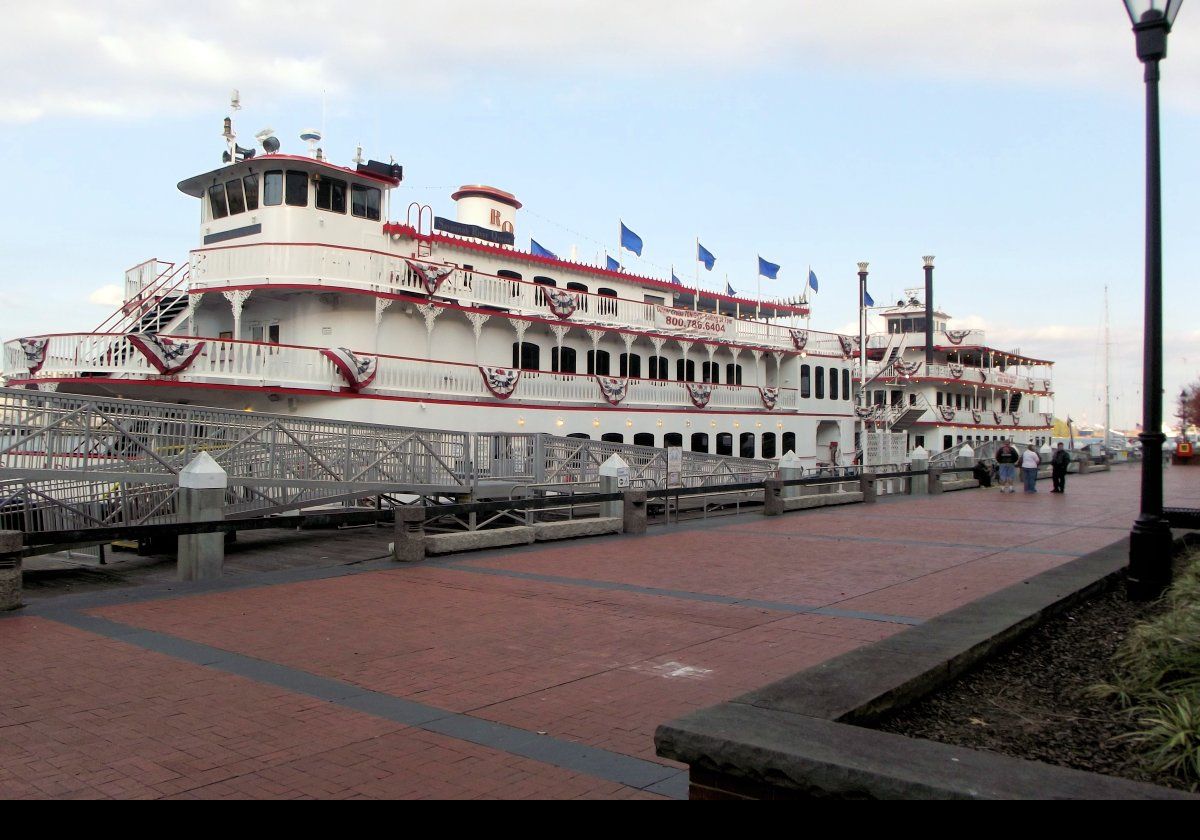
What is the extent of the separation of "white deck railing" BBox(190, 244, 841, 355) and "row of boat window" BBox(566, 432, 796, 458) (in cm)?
329

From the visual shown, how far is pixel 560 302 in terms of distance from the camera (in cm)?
2556

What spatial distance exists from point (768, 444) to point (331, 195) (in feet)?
59.0

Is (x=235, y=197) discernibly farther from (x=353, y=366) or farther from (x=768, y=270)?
(x=768, y=270)

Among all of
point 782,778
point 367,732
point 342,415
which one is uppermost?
point 342,415

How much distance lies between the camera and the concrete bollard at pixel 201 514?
10.8 meters

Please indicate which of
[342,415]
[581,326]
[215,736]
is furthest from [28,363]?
[215,736]

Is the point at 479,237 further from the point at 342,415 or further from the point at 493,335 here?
the point at 342,415

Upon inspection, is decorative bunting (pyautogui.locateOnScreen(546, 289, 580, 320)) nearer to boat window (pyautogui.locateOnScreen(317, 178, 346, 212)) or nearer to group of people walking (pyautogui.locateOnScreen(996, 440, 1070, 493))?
boat window (pyautogui.locateOnScreen(317, 178, 346, 212))

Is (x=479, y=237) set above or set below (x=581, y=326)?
above

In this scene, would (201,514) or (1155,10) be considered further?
(201,514)

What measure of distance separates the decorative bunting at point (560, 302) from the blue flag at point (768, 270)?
14.1 metres

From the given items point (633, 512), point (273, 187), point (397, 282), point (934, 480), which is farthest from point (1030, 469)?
point (273, 187)

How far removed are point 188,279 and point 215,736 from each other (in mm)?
19320

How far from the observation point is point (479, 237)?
26953mm
